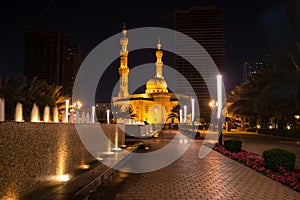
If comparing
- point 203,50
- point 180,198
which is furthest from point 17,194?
point 203,50

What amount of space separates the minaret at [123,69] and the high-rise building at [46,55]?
23884 mm

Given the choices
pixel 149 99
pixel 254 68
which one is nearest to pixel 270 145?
pixel 149 99

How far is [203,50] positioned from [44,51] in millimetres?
60416

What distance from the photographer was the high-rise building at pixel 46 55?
326 feet

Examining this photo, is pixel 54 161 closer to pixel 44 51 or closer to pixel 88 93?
pixel 88 93

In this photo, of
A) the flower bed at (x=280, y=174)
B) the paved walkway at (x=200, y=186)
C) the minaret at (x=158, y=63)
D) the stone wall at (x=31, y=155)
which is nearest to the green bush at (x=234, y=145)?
the flower bed at (x=280, y=174)

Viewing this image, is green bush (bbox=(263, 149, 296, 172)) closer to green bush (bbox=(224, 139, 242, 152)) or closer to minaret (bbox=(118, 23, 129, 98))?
green bush (bbox=(224, 139, 242, 152))

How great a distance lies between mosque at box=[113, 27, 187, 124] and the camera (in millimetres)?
81706

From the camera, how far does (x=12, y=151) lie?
5.63 meters

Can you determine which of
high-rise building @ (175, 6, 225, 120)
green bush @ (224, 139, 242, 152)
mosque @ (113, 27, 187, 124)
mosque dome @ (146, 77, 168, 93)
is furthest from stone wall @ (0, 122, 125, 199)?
high-rise building @ (175, 6, 225, 120)

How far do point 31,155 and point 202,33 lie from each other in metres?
126

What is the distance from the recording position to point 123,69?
81688mm

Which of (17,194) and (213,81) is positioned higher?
(213,81)

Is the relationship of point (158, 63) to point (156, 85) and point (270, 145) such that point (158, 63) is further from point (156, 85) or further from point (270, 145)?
point (270, 145)
